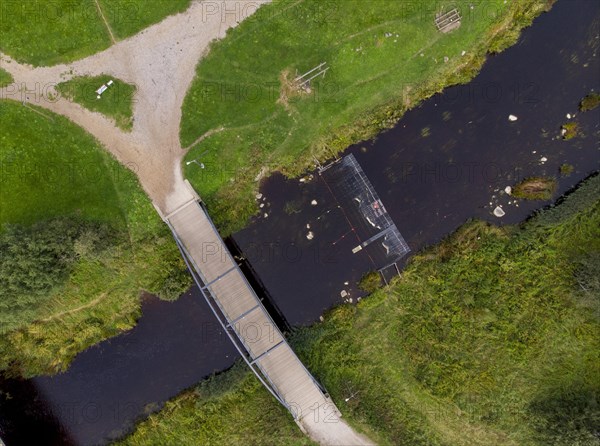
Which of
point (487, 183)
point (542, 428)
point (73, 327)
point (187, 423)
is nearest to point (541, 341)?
point (542, 428)

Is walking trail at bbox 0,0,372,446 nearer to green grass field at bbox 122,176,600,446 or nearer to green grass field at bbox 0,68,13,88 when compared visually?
green grass field at bbox 0,68,13,88

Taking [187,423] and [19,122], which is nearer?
[19,122]

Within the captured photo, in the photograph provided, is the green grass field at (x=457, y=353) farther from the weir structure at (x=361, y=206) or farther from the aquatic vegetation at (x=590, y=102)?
the aquatic vegetation at (x=590, y=102)

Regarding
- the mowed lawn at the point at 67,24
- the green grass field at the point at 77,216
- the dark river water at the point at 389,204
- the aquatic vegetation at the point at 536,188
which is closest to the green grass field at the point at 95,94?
the mowed lawn at the point at 67,24

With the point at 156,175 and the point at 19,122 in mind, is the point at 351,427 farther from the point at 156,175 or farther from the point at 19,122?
the point at 19,122

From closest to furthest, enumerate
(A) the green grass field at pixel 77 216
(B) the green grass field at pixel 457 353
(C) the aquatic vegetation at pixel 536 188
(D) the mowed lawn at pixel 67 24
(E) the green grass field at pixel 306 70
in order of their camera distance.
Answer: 1. (D) the mowed lawn at pixel 67 24
2. (A) the green grass field at pixel 77 216
3. (E) the green grass field at pixel 306 70
4. (B) the green grass field at pixel 457 353
5. (C) the aquatic vegetation at pixel 536 188
